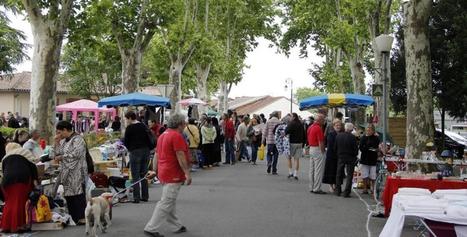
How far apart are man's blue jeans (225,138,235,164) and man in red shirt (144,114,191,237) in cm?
1388

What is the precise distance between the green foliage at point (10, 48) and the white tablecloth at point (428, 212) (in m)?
30.5

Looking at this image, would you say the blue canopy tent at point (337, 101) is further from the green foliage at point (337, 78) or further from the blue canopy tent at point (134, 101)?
the green foliage at point (337, 78)

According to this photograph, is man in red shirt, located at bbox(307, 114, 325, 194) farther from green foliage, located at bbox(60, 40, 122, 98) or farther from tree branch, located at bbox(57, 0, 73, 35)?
green foliage, located at bbox(60, 40, 122, 98)

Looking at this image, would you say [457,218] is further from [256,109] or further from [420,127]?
[256,109]

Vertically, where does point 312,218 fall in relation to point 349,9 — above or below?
below

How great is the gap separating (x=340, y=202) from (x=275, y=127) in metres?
5.62

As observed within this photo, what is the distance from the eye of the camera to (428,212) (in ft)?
22.0

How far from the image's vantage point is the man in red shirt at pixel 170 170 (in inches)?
336

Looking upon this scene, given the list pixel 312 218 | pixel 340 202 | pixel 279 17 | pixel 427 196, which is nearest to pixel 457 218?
pixel 427 196

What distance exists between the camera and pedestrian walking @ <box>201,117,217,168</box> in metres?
20.5

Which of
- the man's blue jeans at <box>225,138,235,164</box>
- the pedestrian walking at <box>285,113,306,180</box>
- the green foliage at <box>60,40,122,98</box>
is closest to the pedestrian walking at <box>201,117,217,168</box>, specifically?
the man's blue jeans at <box>225,138,235,164</box>

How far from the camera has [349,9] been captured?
86.9 ft

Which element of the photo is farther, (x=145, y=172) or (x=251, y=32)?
(x=251, y=32)

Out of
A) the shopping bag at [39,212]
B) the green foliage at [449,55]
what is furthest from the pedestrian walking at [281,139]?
the green foliage at [449,55]
